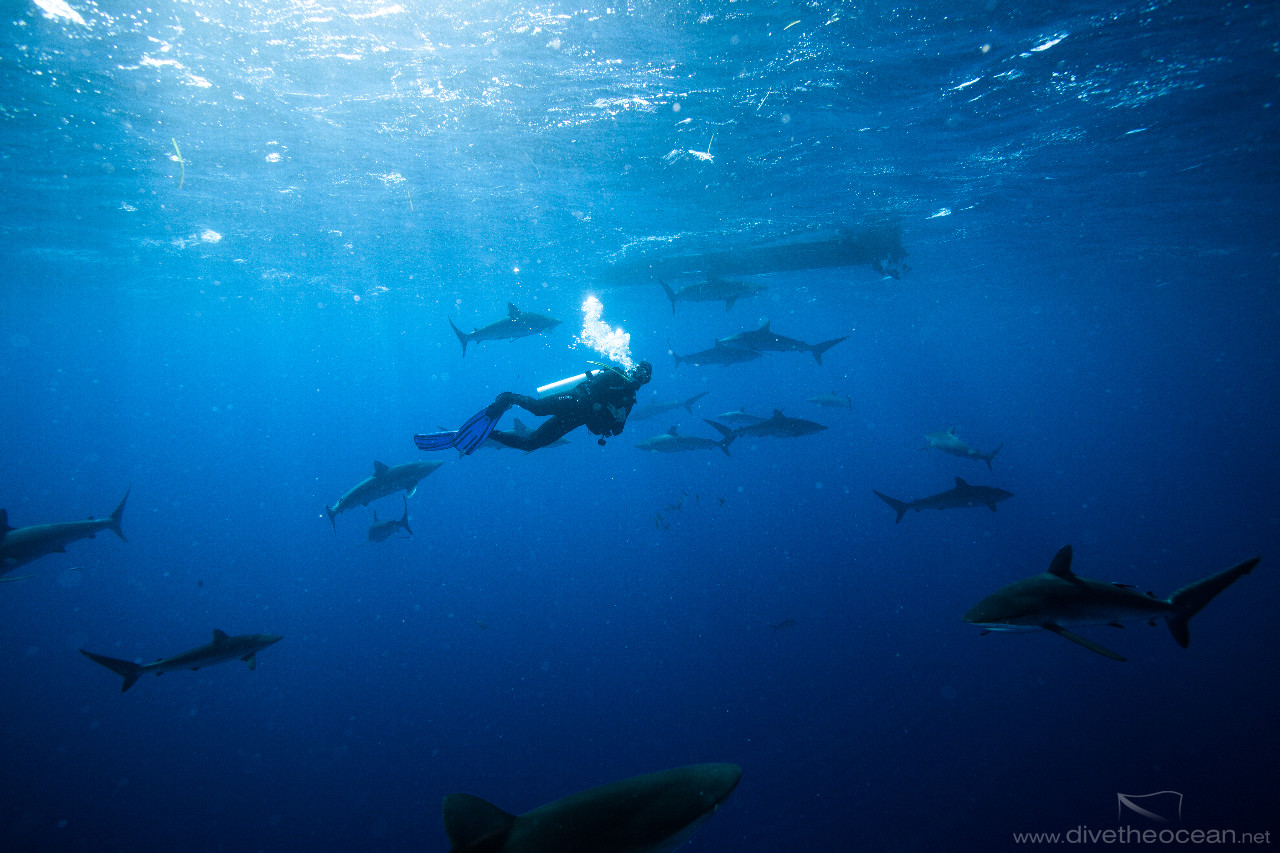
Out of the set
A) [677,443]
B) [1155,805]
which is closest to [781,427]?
[677,443]

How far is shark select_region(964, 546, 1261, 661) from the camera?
3.93m

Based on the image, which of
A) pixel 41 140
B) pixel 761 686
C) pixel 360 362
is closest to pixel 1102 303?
pixel 761 686

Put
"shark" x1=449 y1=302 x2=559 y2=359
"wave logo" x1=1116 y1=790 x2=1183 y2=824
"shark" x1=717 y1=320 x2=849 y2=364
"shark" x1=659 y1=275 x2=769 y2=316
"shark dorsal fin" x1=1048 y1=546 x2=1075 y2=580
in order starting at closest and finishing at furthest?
"shark dorsal fin" x1=1048 y1=546 x2=1075 y2=580 < "wave logo" x1=1116 y1=790 x2=1183 y2=824 < "shark" x1=449 y1=302 x2=559 y2=359 < "shark" x1=717 y1=320 x2=849 y2=364 < "shark" x1=659 y1=275 x2=769 y2=316

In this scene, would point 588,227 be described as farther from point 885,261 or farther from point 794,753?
point 794,753

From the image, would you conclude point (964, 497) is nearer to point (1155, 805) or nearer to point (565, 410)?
point (1155, 805)

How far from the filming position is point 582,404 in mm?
6715

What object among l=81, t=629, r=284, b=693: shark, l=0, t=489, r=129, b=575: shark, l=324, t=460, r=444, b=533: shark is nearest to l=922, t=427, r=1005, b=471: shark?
l=324, t=460, r=444, b=533: shark

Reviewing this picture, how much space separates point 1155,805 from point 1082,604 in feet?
37.4

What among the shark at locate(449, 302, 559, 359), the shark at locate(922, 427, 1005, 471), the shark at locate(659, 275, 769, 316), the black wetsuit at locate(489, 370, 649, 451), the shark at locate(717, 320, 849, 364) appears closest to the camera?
the black wetsuit at locate(489, 370, 649, 451)

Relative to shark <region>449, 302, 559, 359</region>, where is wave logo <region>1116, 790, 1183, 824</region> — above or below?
below

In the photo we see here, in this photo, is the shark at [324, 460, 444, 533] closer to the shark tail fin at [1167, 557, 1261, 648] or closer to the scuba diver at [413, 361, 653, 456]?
the scuba diver at [413, 361, 653, 456]

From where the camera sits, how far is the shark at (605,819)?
6.95 feet

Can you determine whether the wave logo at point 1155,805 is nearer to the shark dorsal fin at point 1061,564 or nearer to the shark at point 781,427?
the shark at point 781,427

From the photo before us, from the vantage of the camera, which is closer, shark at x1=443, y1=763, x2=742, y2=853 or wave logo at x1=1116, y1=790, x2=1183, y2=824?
shark at x1=443, y1=763, x2=742, y2=853
